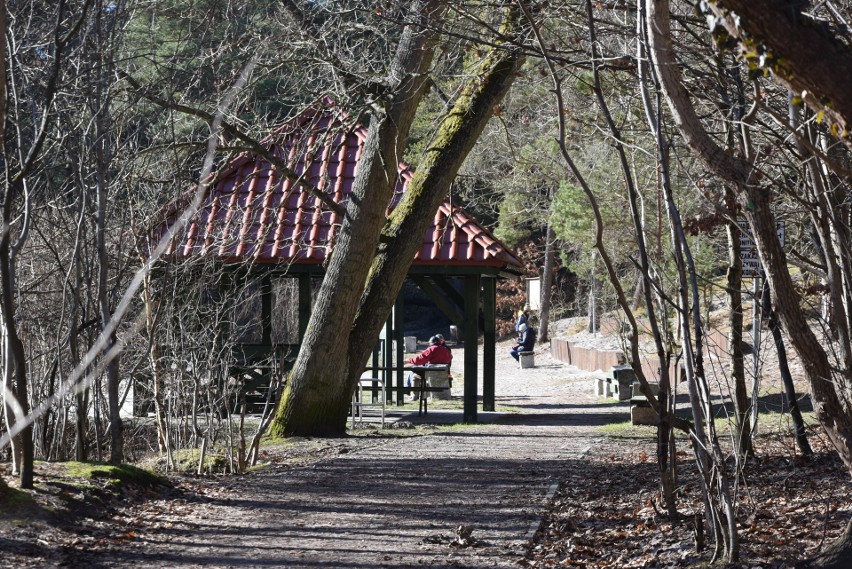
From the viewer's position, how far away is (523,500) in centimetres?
804

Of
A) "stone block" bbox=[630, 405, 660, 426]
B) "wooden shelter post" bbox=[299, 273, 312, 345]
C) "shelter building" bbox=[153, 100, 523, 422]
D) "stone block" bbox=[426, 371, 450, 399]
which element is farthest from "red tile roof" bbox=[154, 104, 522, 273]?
"stone block" bbox=[426, 371, 450, 399]

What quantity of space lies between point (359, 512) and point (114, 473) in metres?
1.85

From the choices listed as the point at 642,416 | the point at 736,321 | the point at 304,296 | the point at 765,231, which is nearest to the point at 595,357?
the point at 642,416

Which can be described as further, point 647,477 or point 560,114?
point 647,477

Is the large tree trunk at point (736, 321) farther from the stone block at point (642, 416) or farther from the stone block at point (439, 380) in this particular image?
the stone block at point (439, 380)

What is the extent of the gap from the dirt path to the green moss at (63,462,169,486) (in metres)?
0.30

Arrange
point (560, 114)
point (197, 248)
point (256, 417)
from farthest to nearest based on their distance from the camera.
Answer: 1. point (256, 417)
2. point (197, 248)
3. point (560, 114)

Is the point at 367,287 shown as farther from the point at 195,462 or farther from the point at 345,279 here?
the point at 195,462

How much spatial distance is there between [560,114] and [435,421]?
12.2 meters

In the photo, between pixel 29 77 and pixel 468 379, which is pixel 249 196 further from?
pixel 29 77

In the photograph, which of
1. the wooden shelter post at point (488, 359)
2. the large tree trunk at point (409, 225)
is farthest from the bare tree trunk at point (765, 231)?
the wooden shelter post at point (488, 359)

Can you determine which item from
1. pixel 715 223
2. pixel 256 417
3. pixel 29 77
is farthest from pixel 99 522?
pixel 256 417

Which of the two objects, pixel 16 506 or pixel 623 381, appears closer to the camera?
pixel 16 506

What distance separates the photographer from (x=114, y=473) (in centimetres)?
760
